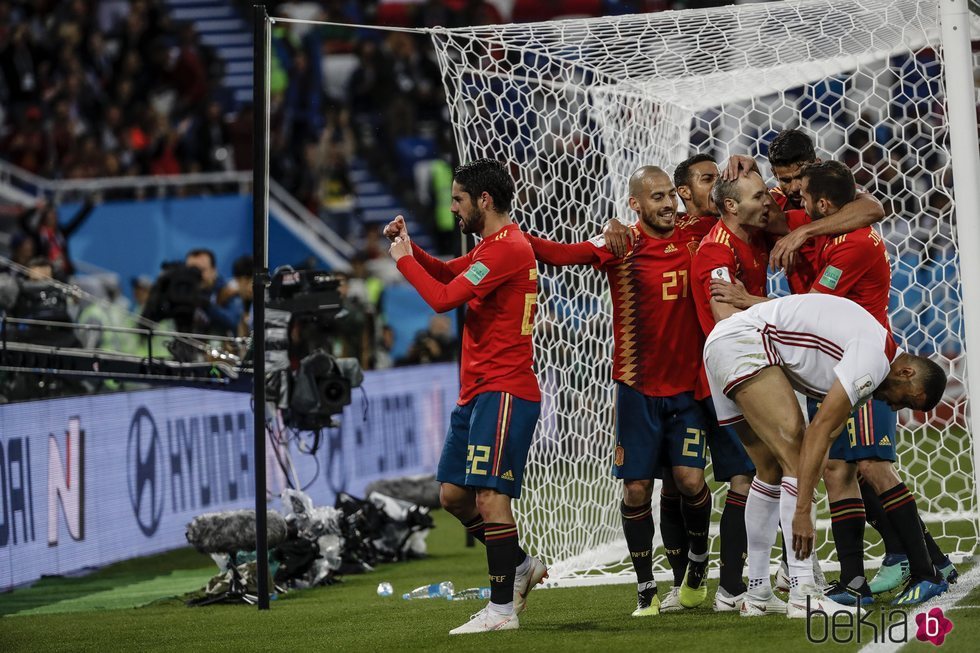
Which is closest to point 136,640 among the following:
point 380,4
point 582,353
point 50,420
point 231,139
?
point 50,420

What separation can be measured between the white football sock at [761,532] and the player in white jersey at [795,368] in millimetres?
137

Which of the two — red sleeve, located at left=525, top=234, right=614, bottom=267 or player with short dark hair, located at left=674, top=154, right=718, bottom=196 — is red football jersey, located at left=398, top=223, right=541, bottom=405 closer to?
red sleeve, located at left=525, top=234, right=614, bottom=267

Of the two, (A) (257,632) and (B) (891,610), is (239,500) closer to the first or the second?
(A) (257,632)

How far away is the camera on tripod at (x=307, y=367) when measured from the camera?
324 inches

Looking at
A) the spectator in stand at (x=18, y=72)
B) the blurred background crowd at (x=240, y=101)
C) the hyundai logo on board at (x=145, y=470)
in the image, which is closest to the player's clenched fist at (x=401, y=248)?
the hyundai logo on board at (x=145, y=470)

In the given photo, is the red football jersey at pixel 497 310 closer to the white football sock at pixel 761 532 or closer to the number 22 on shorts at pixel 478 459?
the number 22 on shorts at pixel 478 459

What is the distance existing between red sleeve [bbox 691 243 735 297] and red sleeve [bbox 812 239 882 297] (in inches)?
16.0

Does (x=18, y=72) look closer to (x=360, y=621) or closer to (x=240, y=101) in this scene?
(x=240, y=101)

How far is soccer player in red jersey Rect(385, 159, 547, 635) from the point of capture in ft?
19.1

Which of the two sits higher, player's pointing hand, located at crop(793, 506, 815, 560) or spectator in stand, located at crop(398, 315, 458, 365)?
spectator in stand, located at crop(398, 315, 458, 365)

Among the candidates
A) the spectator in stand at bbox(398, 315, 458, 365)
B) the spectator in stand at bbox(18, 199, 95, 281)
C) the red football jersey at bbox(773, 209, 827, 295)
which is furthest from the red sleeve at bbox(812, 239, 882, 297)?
the spectator in stand at bbox(18, 199, 95, 281)

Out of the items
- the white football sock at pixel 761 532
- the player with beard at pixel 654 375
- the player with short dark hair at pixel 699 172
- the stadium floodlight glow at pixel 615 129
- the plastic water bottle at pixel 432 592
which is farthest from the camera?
the stadium floodlight glow at pixel 615 129

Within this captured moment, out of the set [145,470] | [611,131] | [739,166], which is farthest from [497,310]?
[145,470]

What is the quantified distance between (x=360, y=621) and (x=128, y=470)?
3.63 m
